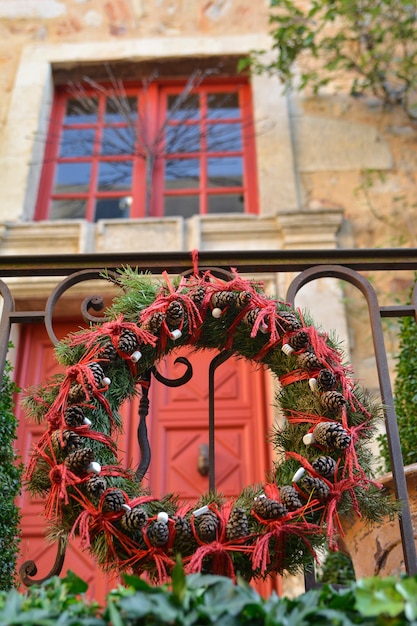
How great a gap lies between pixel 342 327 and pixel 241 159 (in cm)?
168

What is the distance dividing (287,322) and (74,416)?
2.16 feet

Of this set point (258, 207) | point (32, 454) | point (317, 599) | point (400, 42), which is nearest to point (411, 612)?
point (317, 599)

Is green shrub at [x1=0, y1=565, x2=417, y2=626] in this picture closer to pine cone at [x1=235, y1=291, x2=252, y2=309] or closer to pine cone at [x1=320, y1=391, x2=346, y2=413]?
pine cone at [x1=320, y1=391, x2=346, y2=413]

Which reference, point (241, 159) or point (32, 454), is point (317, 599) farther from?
point (241, 159)

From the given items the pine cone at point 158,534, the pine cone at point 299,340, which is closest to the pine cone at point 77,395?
the pine cone at point 158,534

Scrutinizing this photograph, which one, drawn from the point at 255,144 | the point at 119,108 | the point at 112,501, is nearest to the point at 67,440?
the point at 112,501

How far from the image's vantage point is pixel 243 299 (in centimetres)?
209

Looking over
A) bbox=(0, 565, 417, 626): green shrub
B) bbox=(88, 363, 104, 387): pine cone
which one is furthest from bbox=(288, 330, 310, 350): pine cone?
bbox=(0, 565, 417, 626): green shrub

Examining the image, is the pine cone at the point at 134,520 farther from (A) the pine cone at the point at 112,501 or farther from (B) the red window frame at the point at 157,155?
(B) the red window frame at the point at 157,155

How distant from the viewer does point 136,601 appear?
4.07ft

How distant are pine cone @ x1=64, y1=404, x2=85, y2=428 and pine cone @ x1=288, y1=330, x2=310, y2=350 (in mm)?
625

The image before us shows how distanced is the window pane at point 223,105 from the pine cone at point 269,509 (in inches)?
165

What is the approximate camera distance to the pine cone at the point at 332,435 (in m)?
1.82

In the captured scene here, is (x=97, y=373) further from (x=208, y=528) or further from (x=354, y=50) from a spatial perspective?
(x=354, y=50)
